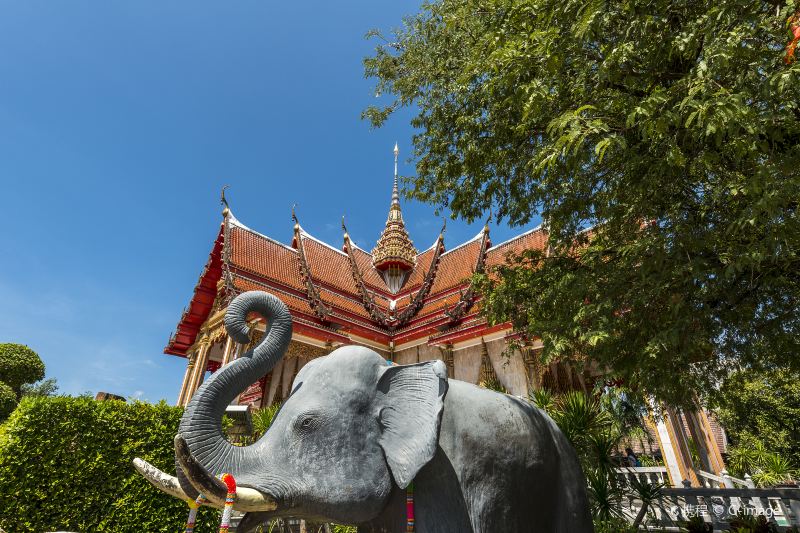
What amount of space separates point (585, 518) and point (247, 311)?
7.44 ft

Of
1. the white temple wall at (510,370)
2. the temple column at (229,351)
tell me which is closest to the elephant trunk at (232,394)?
the temple column at (229,351)

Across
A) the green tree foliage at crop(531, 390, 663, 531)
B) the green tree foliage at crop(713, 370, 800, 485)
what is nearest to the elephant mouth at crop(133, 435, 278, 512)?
the green tree foliage at crop(531, 390, 663, 531)

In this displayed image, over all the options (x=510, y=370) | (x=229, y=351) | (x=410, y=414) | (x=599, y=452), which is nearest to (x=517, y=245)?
(x=510, y=370)

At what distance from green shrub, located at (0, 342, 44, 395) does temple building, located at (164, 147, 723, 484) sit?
656cm

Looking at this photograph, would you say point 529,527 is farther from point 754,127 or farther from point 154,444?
point 154,444

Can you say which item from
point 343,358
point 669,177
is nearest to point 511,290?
point 669,177

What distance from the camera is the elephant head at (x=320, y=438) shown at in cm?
171

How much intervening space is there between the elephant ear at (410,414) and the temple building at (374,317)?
8.20m

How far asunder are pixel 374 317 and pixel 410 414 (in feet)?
45.4

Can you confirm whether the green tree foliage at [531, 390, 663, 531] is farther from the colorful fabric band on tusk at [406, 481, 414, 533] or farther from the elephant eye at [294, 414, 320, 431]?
the elephant eye at [294, 414, 320, 431]

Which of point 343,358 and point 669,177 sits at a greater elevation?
point 669,177

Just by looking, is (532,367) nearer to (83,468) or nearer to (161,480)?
(83,468)

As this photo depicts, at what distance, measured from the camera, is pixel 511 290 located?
20.1 ft

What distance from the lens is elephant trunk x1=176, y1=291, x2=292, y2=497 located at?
1.73 m
